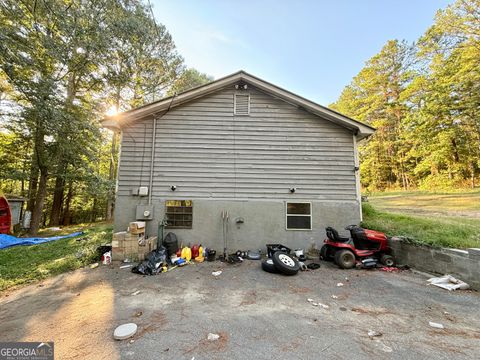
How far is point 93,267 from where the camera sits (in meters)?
5.12

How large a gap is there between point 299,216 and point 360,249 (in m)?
1.81

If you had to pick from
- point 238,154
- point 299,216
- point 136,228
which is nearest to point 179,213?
point 136,228

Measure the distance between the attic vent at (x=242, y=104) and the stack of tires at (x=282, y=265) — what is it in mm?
4579

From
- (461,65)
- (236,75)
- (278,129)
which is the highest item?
(461,65)

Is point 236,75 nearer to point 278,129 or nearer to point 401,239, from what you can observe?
point 278,129

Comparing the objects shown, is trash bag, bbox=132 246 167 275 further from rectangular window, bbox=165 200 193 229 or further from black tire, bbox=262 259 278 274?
black tire, bbox=262 259 278 274

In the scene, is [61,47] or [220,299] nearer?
[220,299]

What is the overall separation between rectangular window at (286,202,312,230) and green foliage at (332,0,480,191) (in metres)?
16.5

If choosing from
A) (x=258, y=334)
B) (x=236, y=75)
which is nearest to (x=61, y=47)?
(x=236, y=75)

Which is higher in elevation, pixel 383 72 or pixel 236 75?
pixel 383 72

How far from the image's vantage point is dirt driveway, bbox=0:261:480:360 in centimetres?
227

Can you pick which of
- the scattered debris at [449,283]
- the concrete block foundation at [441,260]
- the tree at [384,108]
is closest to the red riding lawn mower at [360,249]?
the concrete block foundation at [441,260]

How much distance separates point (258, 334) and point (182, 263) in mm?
3311

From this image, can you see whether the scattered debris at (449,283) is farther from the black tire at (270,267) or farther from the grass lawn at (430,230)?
the black tire at (270,267)
